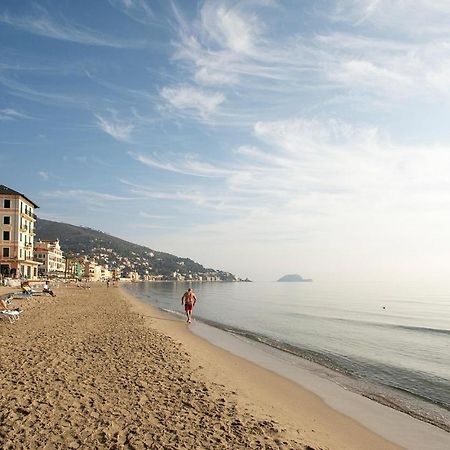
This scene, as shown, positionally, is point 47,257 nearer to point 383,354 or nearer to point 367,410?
point 383,354

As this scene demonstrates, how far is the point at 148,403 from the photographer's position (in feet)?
26.0

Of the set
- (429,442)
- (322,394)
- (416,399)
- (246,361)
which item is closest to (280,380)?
(322,394)

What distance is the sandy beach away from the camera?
6355mm

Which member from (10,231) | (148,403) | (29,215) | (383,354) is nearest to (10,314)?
(148,403)

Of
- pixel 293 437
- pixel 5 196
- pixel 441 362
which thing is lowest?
pixel 441 362

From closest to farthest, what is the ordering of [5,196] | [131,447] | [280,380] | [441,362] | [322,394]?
[131,447] < [322,394] < [280,380] < [441,362] < [5,196]

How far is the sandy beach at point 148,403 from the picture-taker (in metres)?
6.36

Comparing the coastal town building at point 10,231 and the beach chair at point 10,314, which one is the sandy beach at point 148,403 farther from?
the coastal town building at point 10,231

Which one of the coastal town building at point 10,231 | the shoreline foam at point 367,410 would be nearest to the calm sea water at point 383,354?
the shoreline foam at point 367,410

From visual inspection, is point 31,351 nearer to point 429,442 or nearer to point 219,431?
point 219,431

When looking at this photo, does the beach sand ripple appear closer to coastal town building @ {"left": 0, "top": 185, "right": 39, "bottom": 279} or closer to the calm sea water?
the calm sea water

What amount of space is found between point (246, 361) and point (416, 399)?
233 inches

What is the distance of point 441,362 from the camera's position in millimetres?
18484

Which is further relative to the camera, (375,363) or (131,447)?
(375,363)
